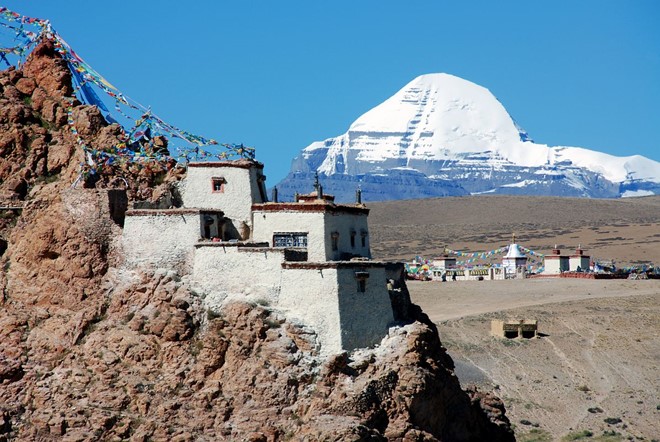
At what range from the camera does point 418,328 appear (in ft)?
137

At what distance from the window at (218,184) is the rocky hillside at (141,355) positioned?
1716mm

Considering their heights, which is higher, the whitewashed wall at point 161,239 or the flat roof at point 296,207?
the flat roof at point 296,207

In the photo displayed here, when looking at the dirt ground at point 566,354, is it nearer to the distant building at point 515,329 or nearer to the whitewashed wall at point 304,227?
the distant building at point 515,329

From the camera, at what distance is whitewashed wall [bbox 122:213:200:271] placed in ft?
138

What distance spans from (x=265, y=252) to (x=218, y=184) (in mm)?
4165

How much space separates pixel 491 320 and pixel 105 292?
36.7m

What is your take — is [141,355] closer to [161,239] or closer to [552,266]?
[161,239]

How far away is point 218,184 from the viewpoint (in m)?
44.3

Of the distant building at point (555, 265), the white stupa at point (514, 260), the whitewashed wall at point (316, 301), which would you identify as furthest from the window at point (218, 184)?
the white stupa at point (514, 260)

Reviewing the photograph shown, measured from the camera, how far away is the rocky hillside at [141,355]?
127ft

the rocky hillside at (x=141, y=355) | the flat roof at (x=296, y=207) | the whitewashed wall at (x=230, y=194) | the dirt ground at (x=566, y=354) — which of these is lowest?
the dirt ground at (x=566, y=354)

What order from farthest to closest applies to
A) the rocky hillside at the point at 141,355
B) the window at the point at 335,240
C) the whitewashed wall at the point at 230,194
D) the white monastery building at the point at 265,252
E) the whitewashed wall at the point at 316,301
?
the whitewashed wall at the point at 230,194, the window at the point at 335,240, the white monastery building at the point at 265,252, the whitewashed wall at the point at 316,301, the rocky hillside at the point at 141,355


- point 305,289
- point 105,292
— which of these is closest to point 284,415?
point 305,289

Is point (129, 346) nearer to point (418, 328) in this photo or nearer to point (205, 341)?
point (205, 341)
